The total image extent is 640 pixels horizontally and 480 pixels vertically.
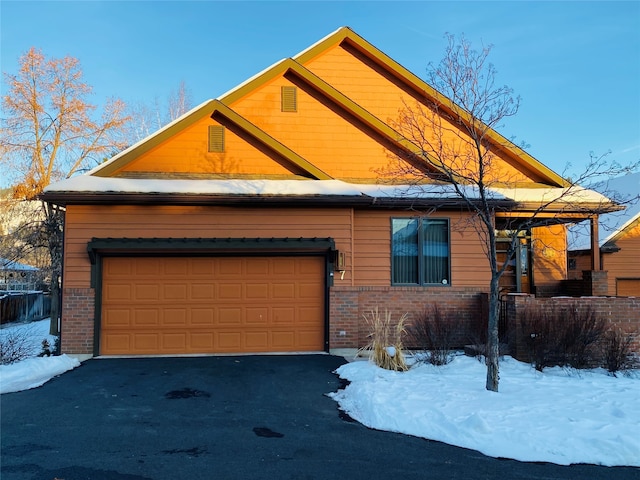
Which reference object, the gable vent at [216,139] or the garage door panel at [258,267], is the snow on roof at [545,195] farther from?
the gable vent at [216,139]

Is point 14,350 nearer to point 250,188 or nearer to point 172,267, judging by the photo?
point 172,267

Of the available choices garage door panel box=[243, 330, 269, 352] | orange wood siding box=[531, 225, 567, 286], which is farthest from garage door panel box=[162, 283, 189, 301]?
orange wood siding box=[531, 225, 567, 286]

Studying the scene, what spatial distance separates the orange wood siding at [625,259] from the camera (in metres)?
18.8

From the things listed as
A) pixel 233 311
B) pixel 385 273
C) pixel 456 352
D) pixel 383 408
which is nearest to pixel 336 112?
pixel 385 273

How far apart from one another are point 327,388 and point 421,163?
22.6 feet

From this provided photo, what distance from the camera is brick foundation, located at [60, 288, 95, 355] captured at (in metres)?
10.2

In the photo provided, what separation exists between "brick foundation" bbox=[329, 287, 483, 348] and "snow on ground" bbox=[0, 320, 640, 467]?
1.61 meters

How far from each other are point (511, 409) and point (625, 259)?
15.9 m

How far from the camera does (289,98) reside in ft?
41.8

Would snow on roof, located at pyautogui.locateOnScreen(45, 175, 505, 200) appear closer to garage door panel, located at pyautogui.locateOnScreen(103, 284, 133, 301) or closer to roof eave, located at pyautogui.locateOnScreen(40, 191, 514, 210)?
roof eave, located at pyautogui.locateOnScreen(40, 191, 514, 210)

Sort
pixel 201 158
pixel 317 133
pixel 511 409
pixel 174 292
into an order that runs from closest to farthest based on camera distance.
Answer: pixel 511 409, pixel 174 292, pixel 201 158, pixel 317 133

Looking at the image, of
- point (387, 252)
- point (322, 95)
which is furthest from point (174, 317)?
point (322, 95)

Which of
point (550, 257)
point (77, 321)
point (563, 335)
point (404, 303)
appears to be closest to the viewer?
point (563, 335)

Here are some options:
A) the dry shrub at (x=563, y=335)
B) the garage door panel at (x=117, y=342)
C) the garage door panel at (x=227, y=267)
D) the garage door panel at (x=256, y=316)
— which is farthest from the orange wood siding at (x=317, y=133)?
the garage door panel at (x=117, y=342)
